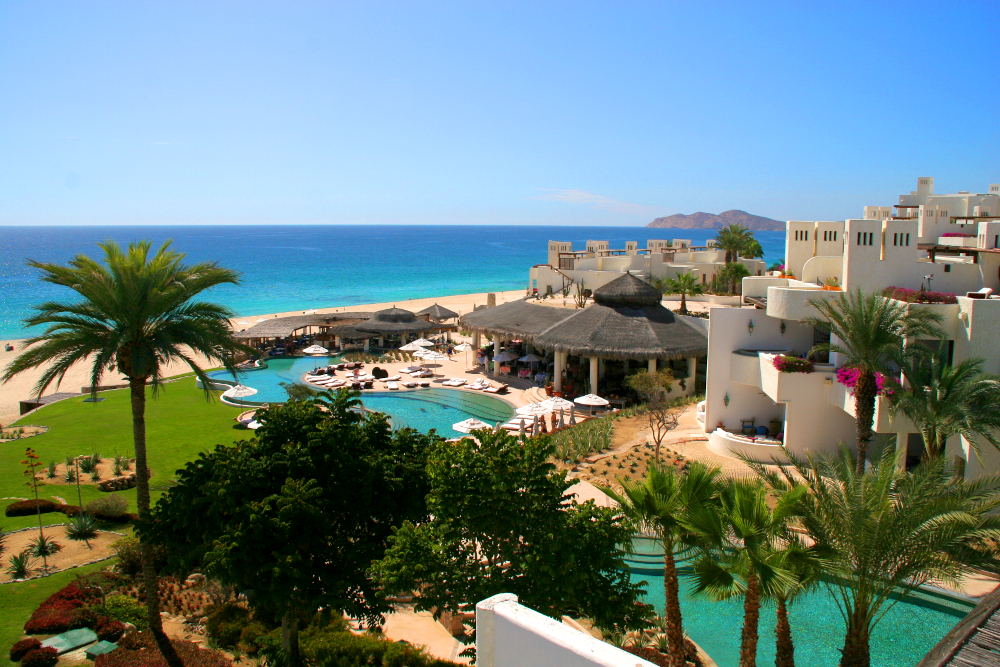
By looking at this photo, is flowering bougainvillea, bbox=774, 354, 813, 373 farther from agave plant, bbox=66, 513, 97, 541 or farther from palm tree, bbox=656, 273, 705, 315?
palm tree, bbox=656, 273, 705, 315

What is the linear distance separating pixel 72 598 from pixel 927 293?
19140 millimetres

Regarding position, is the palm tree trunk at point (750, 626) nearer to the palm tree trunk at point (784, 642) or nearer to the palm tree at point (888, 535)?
the palm tree trunk at point (784, 642)

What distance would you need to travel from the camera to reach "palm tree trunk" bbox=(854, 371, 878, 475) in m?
15.4

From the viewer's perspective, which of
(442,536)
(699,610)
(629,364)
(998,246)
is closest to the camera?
(442,536)

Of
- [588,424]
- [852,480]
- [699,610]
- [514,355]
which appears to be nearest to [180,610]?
[699,610]

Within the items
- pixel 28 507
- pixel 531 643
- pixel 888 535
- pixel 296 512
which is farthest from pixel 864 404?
pixel 28 507

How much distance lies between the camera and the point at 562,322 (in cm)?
3164

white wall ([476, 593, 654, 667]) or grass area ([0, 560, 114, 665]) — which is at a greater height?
white wall ([476, 593, 654, 667])

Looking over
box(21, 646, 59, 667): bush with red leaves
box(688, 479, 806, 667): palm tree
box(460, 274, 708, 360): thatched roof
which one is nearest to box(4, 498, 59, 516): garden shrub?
box(21, 646, 59, 667): bush with red leaves

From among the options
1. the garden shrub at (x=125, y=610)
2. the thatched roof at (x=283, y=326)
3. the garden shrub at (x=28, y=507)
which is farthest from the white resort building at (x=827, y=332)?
the thatched roof at (x=283, y=326)

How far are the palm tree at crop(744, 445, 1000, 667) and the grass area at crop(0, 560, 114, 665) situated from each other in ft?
40.9

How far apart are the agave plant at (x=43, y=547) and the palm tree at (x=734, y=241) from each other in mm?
45741

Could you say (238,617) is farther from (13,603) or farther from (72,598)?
(13,603)

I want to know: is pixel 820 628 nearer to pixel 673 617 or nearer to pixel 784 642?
pixel 784 642
